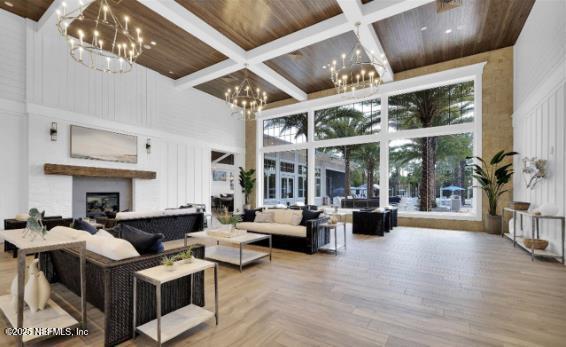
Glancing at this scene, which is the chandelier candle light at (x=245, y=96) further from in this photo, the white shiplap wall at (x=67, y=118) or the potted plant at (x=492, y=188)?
the potted plant at (x=492, y=188)

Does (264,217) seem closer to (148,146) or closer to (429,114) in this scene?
(148,146)

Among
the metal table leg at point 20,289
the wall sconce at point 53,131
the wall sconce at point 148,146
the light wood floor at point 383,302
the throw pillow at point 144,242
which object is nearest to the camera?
the metal table leg at point 20,289

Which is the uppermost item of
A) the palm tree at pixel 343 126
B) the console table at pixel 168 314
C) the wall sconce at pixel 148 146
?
the palm tree at pixel 343 126

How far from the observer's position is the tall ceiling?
5133 mm

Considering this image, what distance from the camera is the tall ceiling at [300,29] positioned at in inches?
202

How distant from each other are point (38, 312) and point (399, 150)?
860 cm

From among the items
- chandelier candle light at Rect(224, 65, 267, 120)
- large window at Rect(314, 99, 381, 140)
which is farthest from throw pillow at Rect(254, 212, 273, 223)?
large window at Rect(314, 99, 381, 140)

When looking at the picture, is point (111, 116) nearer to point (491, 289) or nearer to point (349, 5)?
point (349, 5)

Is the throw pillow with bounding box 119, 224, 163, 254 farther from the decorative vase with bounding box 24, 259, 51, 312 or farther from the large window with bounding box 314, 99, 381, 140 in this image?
the large window with bounding box 314, 99, 381, 140

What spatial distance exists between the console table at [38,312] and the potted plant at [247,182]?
28.1 feet

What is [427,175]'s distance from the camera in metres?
8.03

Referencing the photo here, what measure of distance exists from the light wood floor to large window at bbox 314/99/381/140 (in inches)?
207

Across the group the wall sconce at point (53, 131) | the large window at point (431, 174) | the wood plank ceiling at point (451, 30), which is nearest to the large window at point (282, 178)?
the large window at point (431, 174)

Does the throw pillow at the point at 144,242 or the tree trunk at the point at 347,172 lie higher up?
the tree trunk at the point at 347,172
